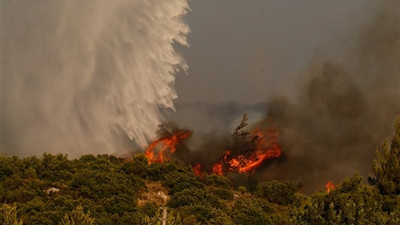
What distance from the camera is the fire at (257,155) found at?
7206 centimetres

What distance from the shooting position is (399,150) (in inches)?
1515

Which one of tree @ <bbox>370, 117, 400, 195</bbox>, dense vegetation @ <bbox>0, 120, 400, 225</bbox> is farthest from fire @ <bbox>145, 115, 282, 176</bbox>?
tree @ <bbox>370, 117, 400, 195</bbox>

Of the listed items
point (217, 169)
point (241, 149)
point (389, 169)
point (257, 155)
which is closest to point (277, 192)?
point (217, 169)

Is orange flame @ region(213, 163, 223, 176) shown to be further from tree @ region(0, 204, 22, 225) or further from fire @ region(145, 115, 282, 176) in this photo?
tree @ region(0, 204, 22, 225)

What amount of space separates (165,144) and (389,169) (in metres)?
37.3

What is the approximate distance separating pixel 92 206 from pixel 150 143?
2635 cm

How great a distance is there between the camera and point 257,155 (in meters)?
74.7

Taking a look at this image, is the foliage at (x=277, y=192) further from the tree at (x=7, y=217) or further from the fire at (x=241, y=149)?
the tree at (x=7, y=217)

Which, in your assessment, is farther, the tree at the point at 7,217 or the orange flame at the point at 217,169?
the orange flame at the point at 217,169

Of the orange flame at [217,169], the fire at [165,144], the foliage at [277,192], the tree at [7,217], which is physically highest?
the fire at [165,144]

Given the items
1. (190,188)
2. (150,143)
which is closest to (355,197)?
(190,188)

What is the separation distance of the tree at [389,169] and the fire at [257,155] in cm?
3285

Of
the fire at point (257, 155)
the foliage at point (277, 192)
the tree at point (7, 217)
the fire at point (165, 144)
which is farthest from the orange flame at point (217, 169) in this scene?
the tree at point (7, 217)

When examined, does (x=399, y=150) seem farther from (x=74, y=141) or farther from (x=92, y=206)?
(x=74, y=141)
